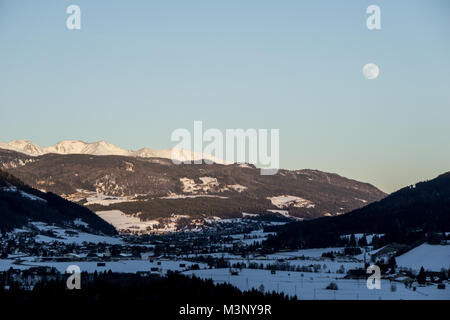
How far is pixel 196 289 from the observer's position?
195 metres

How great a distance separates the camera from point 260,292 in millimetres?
193625
